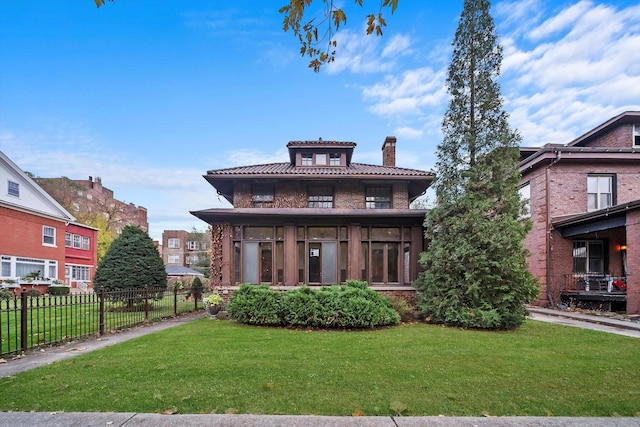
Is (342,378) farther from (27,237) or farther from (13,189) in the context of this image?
(27,237)

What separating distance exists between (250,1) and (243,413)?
24.9 ft

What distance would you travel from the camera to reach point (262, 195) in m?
16.7

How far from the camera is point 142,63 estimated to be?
14398mm

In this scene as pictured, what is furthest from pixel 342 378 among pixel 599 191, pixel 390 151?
pixel 599 191

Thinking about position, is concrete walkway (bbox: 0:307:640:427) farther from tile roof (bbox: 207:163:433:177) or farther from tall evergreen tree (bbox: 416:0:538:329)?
tile roof (bbox: 207:163:433:177)

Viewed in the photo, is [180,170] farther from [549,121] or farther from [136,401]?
[136,401]

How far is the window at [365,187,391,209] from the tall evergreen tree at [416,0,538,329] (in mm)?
4909

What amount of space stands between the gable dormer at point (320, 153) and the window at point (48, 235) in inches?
878

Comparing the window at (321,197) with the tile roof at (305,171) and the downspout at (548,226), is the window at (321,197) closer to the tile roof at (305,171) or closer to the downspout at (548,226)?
the tile roof at (305,171)

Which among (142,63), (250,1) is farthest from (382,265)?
(142,63)

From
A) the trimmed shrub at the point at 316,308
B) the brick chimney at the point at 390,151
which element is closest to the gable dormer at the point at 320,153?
the brick chimney at the point at 390,151

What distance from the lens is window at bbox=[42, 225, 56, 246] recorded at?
26420 millimetres

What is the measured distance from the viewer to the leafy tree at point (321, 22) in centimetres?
365

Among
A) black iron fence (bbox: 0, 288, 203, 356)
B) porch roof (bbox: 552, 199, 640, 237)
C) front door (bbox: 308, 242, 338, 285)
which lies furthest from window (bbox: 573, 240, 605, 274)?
black iron fence (bbox: 0, 288, 203, 356)
